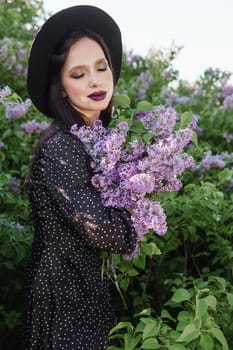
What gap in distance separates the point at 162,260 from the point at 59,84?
1185mm

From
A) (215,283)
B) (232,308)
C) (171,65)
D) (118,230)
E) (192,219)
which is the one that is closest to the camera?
(118,230)

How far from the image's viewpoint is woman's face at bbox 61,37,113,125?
7.38ft

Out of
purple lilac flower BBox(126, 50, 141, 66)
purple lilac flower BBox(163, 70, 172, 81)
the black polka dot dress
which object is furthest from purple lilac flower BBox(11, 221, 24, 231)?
purple lilac flower BBox(126, 50, 141, 66)

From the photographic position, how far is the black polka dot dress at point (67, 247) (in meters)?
2.06

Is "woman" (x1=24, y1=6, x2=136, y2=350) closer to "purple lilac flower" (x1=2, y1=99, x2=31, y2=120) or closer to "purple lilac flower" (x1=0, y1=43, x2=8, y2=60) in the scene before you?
"purple lilac flower" (x1=2, y1=99, x2=31, y2=120)

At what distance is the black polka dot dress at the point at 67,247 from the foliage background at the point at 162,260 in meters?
0.13

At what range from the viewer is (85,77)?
2264mm

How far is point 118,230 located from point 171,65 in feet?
13.0

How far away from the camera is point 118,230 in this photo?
206cm

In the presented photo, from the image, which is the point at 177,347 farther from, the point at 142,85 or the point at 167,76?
the point at 167,76

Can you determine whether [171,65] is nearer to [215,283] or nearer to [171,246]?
[171,246]

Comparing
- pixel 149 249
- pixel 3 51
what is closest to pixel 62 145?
pixel 149 249

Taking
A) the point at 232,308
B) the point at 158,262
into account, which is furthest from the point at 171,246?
the point at 232,308

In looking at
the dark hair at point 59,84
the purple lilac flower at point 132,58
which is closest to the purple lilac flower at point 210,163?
the dark hair at point 59,84
